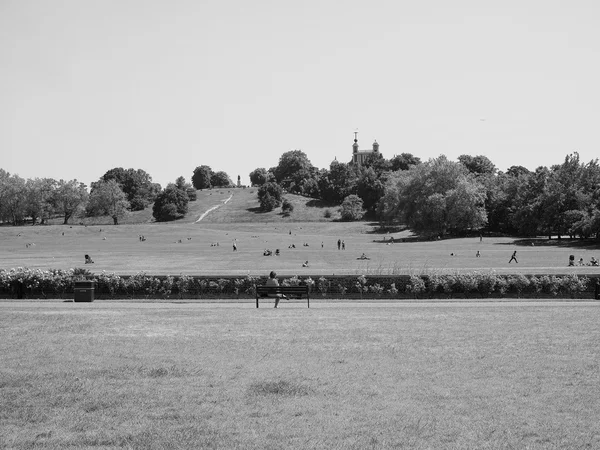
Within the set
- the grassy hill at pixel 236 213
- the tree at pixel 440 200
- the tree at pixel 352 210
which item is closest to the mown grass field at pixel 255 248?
the grassy hill at pixel 236 213

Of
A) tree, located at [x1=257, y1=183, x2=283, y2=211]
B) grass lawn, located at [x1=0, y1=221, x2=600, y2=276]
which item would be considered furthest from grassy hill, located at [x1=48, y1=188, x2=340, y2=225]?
grass lawn, located at [x1=0, y1=221, x2=600, y2=276]

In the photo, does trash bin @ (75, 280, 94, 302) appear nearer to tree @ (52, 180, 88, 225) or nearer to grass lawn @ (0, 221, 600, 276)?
grass lawn @ (0, 221, 600, 276)

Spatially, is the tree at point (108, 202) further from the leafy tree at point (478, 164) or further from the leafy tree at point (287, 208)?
the leafy tree at point (478, 164)

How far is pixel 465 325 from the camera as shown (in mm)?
18453

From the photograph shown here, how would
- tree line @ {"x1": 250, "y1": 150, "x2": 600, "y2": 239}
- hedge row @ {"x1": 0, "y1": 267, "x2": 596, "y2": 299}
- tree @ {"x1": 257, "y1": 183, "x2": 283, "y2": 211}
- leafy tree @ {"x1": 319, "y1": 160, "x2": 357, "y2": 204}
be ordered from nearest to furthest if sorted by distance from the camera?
hedge row @ {"x1": 0, "y1": 267, "x2": 596, "y2": 299}, tree line @ {"x1": 250, "y1": 150, "x2": 600, "y2": 239}, tree @ {"x1": 257, "y1": 183, "x2": 283, "y2": 211}, leafy tree @ {"x1": 319, "y1": 160, "x2": 357, "y2": 204}

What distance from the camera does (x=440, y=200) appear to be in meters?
103

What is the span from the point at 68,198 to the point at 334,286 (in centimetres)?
13433

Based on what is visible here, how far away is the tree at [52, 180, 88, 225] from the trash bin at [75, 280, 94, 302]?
131844 mm

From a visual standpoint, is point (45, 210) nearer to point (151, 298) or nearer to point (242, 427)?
point (151, 298)

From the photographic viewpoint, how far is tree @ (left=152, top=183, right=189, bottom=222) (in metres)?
162

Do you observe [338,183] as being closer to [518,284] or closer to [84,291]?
[518,284]

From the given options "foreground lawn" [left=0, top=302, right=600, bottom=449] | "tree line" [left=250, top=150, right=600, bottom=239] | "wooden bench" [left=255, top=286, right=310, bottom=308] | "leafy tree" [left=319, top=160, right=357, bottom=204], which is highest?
"leafy tree" [left=319, top=160, right=357, bottom=204]

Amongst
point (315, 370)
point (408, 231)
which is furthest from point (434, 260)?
point (408, 231)

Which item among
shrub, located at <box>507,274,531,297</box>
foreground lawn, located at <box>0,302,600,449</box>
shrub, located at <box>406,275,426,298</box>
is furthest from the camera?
shrub, located at <box>507,274,531,297</box>
